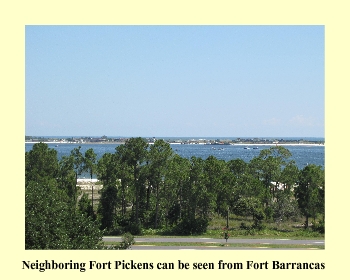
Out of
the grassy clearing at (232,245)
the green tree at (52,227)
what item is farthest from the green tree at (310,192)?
the green tree at (52,227)

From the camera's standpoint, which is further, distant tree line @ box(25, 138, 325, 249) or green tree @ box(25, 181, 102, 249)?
distant tree line @ box(25, 138, 325, 249)

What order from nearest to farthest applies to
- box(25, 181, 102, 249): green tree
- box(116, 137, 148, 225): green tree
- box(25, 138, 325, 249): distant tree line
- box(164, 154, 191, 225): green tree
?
box(25, 181, 102, 249): green tree
box(25, 138, 325, 249): distant tree line
box(116, 137, 148, 225): green tree
box(164, 154, 191, 225): green tree

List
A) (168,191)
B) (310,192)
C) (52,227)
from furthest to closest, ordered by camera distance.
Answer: (310,192), (168,191), (52,227)

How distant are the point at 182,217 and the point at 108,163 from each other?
7337mm

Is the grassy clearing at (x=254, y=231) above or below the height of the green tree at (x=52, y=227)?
below

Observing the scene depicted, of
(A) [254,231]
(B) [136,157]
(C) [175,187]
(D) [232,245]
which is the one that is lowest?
(A) [254,231]

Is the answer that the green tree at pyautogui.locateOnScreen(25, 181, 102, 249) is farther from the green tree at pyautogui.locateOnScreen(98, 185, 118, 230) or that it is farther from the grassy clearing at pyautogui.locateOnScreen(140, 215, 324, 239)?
the green tree at pyautogui.locateOnScreen(98, 185, 118, 230)

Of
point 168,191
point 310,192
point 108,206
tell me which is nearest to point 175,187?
Result: point 168,191

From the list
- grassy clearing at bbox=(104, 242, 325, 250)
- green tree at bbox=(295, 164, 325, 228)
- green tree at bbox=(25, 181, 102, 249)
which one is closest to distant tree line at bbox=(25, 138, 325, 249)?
green tree at bbox=(295, 164, 325, 228)

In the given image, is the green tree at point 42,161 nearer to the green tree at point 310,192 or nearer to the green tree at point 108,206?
the green tree at point 108,206

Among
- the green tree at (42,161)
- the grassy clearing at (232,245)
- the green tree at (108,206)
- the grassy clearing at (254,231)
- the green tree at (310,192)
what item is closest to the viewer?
the grassy clearing at (232,245)

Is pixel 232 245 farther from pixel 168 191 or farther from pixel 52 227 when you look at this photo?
pixel 52 227

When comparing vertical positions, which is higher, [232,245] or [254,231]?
[232,245]

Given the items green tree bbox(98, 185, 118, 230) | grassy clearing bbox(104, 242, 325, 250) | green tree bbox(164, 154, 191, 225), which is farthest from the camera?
green tree bbox(164, 154, 191, 225)
